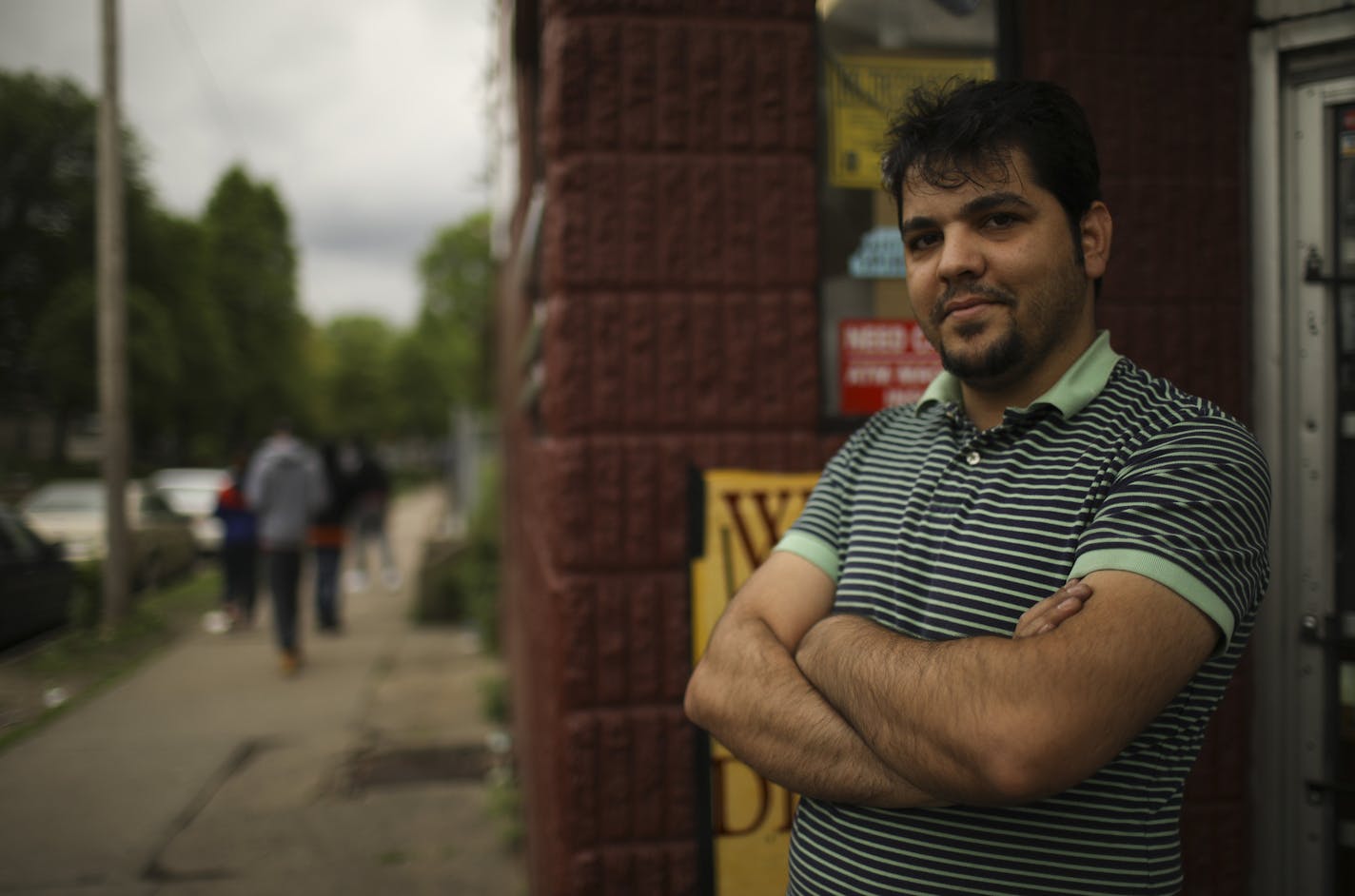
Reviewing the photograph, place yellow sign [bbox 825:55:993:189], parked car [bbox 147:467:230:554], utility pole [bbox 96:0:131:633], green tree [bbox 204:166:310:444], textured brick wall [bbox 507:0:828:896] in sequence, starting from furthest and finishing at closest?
green tree [bbox 204:166:310:444] → parked car [bbox 147:467:230:554] → utility pole [bbox 96:0:131:633] → yellow sign [bbox 825:55:993:189] → textured brick wall [bbox 507:0:828:896]

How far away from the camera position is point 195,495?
16.6 metres

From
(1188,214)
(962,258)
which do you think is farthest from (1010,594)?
(1188,214)

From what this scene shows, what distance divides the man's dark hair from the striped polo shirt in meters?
0.26

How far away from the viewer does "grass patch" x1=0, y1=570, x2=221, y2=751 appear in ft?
19.2

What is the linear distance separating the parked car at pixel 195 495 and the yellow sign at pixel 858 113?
14.5 metres

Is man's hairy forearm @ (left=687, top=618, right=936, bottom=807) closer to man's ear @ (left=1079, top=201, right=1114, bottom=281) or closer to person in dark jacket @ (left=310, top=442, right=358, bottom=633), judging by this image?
man's ear @ (left=1079, top=201, right=1114, bottom=281)

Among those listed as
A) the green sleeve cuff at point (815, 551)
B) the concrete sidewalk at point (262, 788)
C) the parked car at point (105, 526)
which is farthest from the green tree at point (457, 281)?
the green sleeve cuff at point (815, 551)

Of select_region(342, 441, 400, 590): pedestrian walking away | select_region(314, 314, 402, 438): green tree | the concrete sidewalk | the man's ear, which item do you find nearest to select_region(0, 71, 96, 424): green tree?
the concrete sidewalk

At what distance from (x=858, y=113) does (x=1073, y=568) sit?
161cm

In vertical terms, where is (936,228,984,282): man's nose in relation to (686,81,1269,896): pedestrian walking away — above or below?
above

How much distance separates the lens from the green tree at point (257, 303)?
35.2 meters

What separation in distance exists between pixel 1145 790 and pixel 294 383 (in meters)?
40.9

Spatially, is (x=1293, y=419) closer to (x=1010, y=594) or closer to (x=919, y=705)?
(x=1010, y=594)

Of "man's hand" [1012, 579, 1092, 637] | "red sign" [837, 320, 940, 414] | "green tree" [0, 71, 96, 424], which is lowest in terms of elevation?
"man's hand" [1012, 579, 1092, 637]
